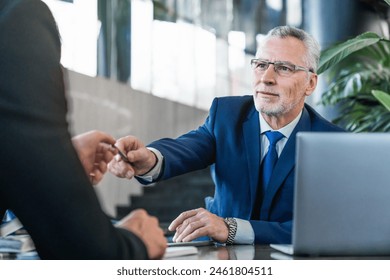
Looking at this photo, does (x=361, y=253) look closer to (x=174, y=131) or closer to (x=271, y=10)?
(x=174, y=131)

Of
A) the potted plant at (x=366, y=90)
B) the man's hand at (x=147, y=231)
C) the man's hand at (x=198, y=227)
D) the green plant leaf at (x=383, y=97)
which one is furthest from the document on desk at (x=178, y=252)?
the potted plant at (x=366, y=90)

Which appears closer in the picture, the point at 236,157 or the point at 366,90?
the point at 236,157

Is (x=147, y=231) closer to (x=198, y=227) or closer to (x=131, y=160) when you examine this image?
(x=198, y=227)

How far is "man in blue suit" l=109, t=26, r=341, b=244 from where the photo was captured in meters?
2.11

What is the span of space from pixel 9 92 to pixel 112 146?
42cm

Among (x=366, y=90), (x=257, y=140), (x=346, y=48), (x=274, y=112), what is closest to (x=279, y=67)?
(x=274, y=112)

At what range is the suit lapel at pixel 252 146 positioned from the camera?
214cm

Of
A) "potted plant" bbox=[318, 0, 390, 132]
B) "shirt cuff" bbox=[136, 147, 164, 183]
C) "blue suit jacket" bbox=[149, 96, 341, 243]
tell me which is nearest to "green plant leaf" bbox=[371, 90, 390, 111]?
"blue suit jacket" bbox=[149, 96, 341, 243]

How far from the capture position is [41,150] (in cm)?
105

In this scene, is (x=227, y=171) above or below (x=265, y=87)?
below

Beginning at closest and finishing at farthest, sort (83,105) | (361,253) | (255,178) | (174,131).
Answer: (361,253), (255,178), (83,105), (174,131)

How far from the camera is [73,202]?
3.51 ft

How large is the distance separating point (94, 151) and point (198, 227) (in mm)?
504
